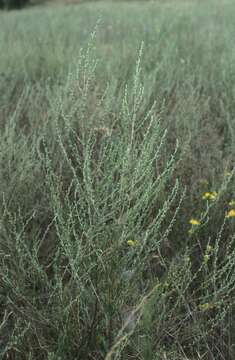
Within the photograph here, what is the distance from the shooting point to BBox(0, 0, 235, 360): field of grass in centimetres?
142

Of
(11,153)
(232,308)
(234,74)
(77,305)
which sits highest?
(234,74)

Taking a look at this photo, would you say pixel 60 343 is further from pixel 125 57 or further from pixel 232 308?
pixel 125 57

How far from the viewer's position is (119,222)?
4.68 feet

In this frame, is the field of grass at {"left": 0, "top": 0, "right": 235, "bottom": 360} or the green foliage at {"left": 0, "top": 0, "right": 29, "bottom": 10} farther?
the green foliage at {"left": 0, "top": 0, "right": 29, "bottom": 10}

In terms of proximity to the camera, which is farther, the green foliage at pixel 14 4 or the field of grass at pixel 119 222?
the green foliage at pixel 14 4

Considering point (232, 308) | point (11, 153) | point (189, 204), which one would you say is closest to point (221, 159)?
point (189, 204)

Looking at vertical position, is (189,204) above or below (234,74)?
below

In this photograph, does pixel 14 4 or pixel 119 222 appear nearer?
pixel 119 222

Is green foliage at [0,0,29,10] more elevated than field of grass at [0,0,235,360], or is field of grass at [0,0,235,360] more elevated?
field of grass at [0,0,235,360]

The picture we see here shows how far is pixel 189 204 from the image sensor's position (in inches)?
82.1

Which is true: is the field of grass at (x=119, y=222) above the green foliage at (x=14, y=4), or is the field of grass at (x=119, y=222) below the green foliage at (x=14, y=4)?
above

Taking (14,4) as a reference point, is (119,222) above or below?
above

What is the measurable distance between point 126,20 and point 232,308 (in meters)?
6.45

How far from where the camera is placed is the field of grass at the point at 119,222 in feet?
4.64
